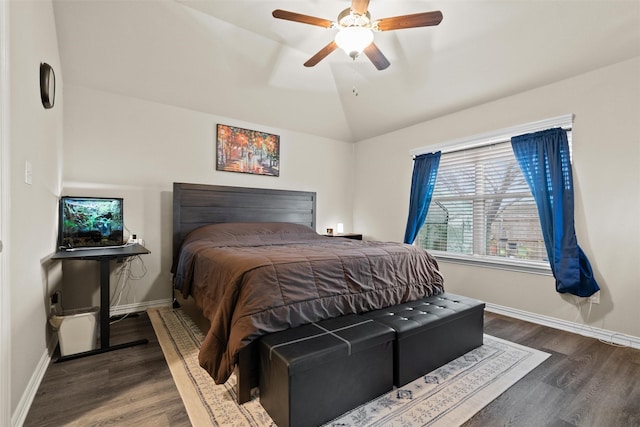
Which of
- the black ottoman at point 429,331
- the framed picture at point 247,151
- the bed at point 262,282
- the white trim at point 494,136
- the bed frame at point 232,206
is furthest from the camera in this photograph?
the framed picture at point 247,151

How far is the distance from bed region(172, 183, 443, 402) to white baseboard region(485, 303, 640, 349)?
1.31 meters

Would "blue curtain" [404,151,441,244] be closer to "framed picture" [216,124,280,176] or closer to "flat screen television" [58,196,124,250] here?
"framed picture" [216,124,280,176]

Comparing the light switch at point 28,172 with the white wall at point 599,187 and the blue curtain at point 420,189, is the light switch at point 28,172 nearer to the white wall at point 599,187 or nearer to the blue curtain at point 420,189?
the blue curtain at point 420,189

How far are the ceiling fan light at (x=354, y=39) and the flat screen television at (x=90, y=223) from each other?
2.68 meters

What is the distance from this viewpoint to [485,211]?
3719mm

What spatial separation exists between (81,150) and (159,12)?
1.65m

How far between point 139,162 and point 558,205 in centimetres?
458

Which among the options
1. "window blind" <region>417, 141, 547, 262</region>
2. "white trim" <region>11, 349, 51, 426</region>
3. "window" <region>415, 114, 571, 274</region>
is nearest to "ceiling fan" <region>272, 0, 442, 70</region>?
"window" <region>415, 114, 571, 274</region>

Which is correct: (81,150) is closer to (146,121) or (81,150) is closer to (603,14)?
(146,121)

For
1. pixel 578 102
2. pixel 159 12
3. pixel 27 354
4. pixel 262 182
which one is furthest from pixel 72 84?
pixel 578 102

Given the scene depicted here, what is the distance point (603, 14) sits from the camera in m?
2.42

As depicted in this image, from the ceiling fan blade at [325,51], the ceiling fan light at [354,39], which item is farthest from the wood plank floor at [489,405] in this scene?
the ceiling fan blade at [325,51]

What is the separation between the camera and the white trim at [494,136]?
3006mm

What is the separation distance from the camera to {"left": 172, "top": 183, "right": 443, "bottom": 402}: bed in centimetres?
172
